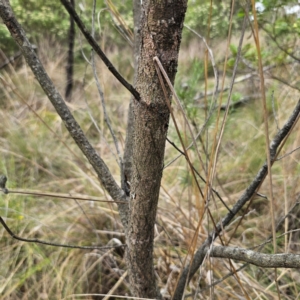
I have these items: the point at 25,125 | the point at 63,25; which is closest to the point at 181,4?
the point at 25,125

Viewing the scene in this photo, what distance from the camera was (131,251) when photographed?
1.47 ft

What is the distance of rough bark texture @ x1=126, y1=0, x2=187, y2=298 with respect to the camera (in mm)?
281

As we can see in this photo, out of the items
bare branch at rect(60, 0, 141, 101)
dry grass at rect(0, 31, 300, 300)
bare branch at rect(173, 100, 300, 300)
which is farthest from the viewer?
dry grass at rect(0, 31, 300, 300)

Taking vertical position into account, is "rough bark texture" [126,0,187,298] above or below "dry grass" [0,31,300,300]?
above

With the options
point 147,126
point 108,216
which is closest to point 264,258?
point 147,126

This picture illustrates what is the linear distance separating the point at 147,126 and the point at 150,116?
0.5 inches

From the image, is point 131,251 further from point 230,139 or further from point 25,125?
point 25,125

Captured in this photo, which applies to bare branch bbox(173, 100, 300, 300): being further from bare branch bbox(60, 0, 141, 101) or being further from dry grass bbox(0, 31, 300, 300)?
bare branch bbox(60, 0, 141, 101)

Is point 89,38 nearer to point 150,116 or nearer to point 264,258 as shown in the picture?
point 150,116

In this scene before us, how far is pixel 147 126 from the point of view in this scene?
0.32m

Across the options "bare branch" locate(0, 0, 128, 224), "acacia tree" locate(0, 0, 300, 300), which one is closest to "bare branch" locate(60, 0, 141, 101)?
"acacia tree" locate(0, 0, 300, 300)

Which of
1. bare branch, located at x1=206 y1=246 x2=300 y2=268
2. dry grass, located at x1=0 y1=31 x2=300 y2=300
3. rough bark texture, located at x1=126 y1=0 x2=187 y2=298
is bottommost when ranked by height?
dry grass, located at x1=0 y1=31 x2=300 y2=300

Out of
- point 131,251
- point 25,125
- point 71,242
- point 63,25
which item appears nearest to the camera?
point 131,251

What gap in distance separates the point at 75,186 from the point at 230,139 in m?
0.80
